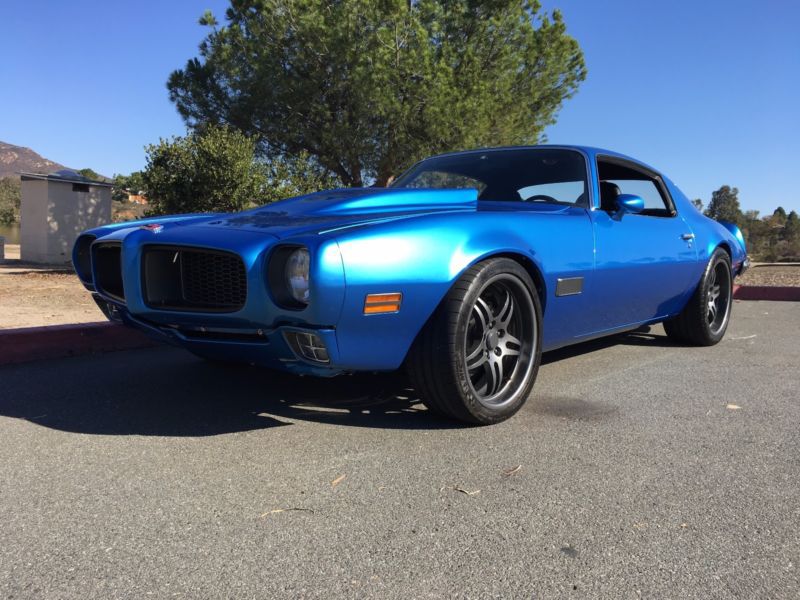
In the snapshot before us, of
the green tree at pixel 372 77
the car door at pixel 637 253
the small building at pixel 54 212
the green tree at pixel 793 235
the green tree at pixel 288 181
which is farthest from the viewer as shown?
the green tree at pixel 793 235

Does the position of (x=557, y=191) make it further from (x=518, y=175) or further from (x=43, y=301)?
(x=43, y=301)

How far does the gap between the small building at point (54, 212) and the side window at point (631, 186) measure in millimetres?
12170

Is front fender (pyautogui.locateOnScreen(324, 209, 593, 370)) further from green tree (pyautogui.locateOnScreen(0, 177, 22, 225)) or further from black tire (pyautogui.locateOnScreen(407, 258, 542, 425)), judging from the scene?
green tree (pyautogui.locateOnScreen(0, 177, 22, 225))

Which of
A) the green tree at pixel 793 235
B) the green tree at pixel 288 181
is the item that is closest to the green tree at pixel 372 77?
the green tree at pixel 288 181

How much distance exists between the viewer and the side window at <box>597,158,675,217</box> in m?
4.02

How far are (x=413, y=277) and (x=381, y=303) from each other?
0.17 m

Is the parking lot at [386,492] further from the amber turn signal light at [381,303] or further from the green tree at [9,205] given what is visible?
the green tree at [9,205]

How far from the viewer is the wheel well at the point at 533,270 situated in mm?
2906

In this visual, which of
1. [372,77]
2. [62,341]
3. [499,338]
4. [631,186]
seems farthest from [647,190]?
[372,77]

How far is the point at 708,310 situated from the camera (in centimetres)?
487

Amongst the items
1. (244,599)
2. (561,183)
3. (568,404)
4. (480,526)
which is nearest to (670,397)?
(568,404)

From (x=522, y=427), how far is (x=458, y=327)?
59 centimetres

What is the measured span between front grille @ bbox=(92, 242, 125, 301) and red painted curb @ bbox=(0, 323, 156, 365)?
3.38 feet

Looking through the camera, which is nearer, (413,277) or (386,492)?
(386,492)
